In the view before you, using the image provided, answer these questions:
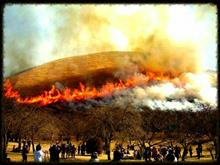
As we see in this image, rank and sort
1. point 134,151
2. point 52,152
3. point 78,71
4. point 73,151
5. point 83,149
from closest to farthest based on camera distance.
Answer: point 52,152
point 78,71
point 83,149
point 73,151
point 134,151

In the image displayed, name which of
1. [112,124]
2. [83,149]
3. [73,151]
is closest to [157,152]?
[112,124]

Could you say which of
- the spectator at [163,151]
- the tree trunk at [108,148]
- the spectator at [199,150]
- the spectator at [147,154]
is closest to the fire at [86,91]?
the tree trunk at [108,148]

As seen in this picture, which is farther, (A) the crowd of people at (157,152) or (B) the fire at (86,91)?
(A) the crowd of people at (157,152)

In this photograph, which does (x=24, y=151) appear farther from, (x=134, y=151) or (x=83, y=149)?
(x=134, y=151)

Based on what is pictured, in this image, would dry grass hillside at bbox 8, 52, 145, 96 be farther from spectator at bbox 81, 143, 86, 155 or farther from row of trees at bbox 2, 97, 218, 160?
spectator at bbox 81, 143, 86, 155

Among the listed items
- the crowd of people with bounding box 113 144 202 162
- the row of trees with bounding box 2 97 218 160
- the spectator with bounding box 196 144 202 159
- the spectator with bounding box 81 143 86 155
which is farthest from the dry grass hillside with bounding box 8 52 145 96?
the spectator with bounding box 196 144 202 159

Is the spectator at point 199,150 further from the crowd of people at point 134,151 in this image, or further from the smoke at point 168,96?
the smoke at point 168,96

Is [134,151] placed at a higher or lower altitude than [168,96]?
lower
